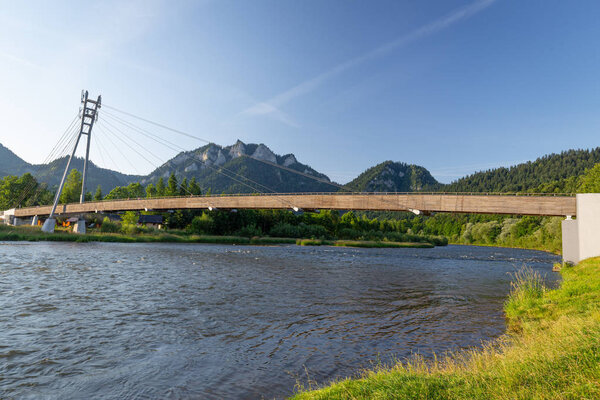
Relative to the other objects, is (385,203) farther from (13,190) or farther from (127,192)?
(13,190)

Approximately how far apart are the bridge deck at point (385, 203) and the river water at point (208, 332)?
768 inches

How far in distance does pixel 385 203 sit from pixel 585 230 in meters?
19.8

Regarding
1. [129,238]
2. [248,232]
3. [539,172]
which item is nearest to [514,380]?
[129,238]

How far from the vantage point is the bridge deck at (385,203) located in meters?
31.3

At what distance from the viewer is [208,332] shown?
8.95 m

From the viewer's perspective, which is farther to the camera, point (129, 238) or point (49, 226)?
point (129, 238)

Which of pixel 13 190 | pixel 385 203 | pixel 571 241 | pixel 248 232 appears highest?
pixel 13 190

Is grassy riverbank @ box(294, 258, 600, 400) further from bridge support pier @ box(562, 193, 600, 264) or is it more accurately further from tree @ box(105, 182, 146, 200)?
tree @ box(105, 182, 146, 200)

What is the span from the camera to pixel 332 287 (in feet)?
56.5

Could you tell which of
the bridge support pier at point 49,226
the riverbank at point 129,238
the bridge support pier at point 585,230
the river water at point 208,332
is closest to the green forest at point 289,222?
the riverbank at point 129,238

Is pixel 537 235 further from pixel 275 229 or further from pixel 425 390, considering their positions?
pixel 425 390

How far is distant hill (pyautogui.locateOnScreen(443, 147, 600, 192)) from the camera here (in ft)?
500

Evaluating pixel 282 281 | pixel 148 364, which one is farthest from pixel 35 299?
pixel 282 281

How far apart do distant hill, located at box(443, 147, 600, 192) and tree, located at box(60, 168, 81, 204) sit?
178 meters
